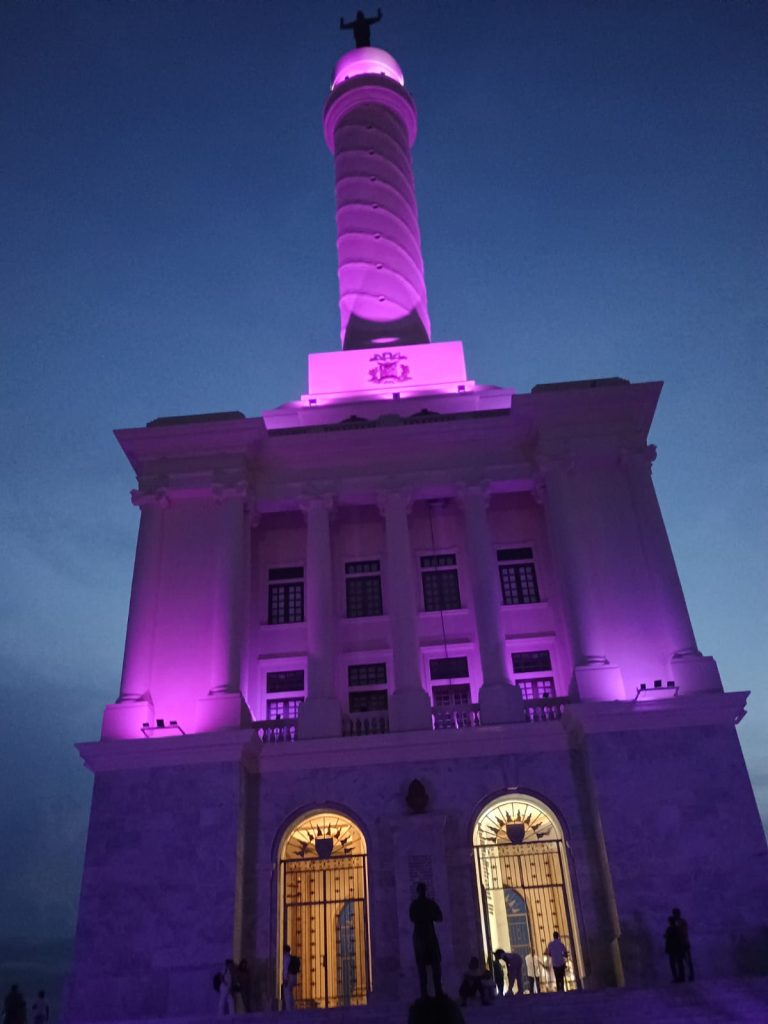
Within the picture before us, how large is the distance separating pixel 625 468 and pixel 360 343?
14.5 metres

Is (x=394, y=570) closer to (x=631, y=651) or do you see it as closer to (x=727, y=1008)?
Result: (x=631, y=651)

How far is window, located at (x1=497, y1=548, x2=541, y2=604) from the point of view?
103 feet

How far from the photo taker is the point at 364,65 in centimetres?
5100

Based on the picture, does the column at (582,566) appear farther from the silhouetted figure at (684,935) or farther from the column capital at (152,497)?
the column capital at (152,497)

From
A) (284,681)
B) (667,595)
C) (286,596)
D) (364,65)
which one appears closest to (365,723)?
(284,681)

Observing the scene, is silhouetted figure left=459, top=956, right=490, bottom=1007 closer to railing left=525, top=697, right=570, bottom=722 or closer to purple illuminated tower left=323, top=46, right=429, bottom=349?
railing left=525, top=697, right=570, bottom=722

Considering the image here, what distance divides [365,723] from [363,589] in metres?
5.76

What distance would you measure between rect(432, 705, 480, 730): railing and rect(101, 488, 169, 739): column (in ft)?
27.4

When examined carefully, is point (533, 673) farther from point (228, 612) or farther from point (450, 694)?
point (228, 612)

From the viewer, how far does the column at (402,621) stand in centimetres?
2695

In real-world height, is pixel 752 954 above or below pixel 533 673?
below

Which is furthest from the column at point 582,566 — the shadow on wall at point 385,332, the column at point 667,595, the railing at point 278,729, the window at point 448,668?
the shadow on wall at point 385,332

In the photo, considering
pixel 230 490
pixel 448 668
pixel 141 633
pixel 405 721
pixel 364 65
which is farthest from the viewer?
pixel 364 65

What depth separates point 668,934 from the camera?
21031 millimetres
